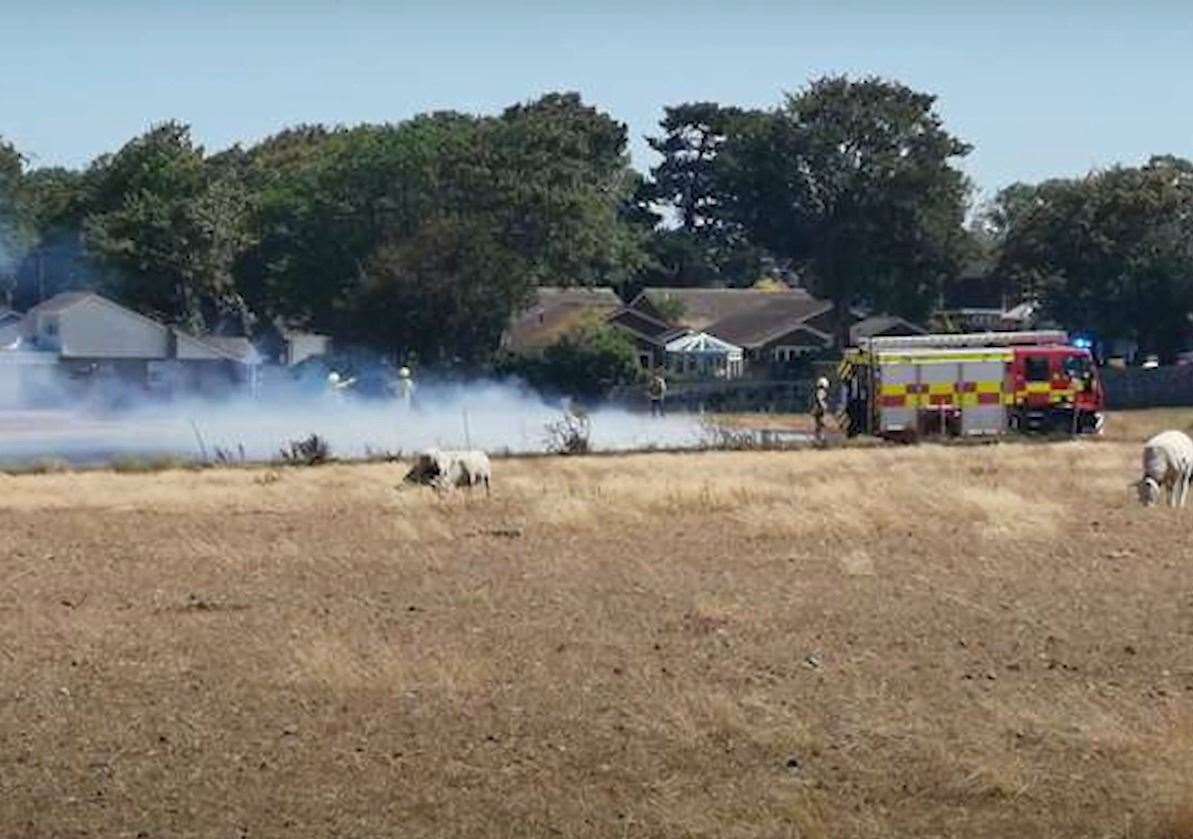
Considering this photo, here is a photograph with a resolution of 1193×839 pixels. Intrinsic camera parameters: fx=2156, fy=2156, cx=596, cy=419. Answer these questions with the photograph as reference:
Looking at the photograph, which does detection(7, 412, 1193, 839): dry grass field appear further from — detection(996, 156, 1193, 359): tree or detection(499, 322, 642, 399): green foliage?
detection(996, 156, 1193, 359): tree

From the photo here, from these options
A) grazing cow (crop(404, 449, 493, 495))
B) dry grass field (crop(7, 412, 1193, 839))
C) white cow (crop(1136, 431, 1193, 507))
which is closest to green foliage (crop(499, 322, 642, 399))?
grazing cow (crop(404, 449, 493, 495))

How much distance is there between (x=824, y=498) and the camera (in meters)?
30.3

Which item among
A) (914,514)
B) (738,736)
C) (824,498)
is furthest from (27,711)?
(824,498)

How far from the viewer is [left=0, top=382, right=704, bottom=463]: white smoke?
5141cm

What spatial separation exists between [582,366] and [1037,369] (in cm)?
3173

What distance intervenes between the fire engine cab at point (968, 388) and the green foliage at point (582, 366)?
92.0 feet

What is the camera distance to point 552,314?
101 m

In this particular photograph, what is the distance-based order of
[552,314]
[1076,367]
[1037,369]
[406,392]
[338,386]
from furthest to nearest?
1. [552,314]
2. [338,386]
3. [406,392]
4. [1076,367]
5. [1037,369]

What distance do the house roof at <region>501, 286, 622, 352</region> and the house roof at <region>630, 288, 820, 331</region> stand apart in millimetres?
3178

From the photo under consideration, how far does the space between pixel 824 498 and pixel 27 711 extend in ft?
59.8

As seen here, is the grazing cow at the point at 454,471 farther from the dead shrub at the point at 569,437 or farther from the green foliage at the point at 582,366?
the green foliage at the point at 582,366

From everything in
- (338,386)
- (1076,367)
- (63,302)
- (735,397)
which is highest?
(63,302)

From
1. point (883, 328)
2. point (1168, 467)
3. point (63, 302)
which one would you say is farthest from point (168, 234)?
point (1168, 467)

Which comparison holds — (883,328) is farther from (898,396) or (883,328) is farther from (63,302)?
(898,396)
